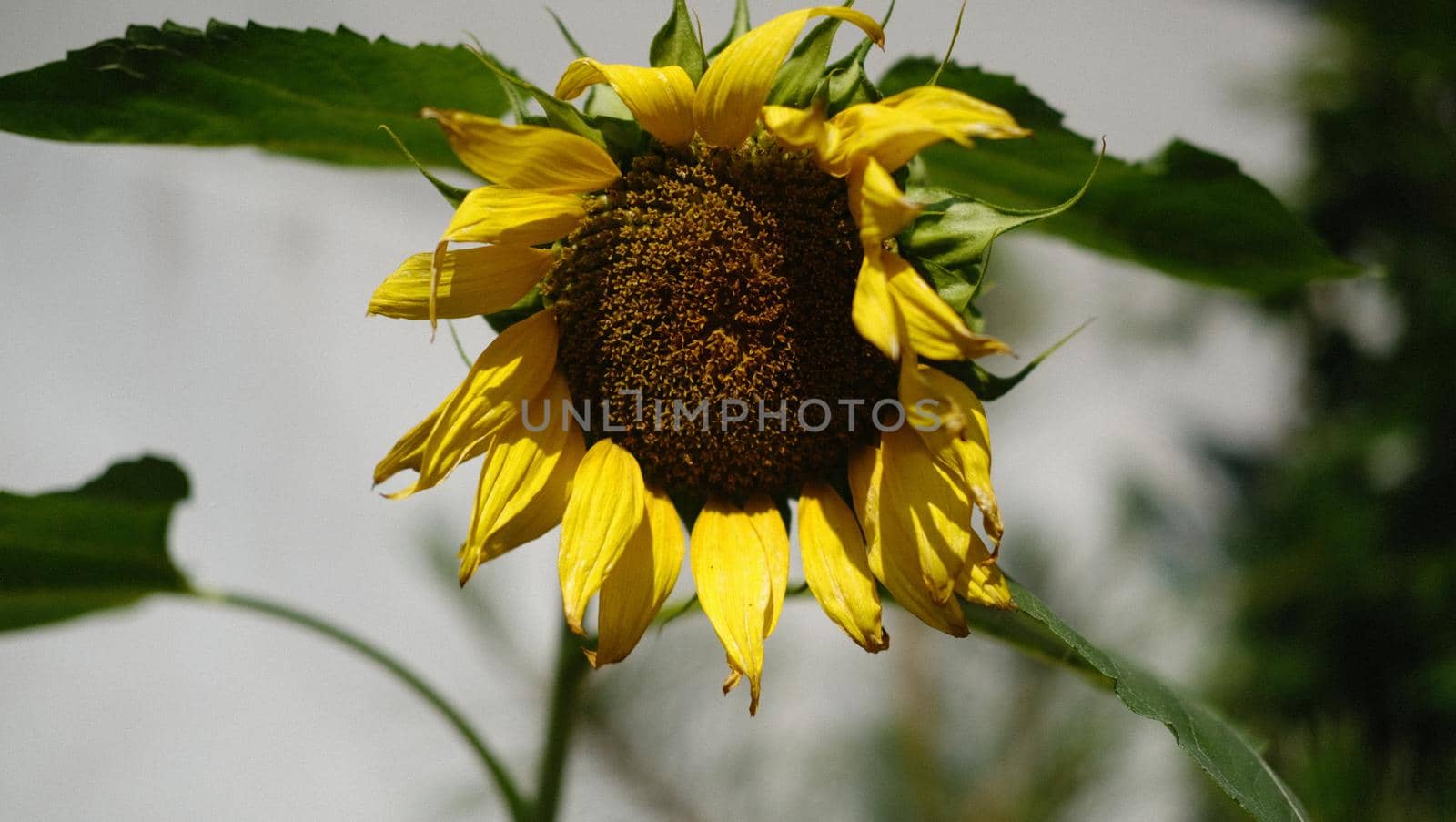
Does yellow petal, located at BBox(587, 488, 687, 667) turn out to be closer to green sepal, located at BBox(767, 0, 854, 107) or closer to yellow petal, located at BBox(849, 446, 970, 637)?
yellow petal, located at BBox(849, 446, 970, 637)

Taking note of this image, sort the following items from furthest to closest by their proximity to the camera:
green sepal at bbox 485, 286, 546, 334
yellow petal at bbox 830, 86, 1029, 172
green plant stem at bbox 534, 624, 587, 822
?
1. green plant stem at bbox 534, 624, 587, 822
2. green sepal at bbox 485, 286, 546, 334
3. yellow petal at bbox 830, 86, 1029, 172

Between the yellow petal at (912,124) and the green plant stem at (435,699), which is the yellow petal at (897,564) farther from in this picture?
the green plant stem at (435,699)

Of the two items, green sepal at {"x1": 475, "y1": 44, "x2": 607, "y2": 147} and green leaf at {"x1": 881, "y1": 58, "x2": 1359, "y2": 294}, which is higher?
green sepal at {"x1": 475, "y1": 44, "x2": 607, "y2": 147}

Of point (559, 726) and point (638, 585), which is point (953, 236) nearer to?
point (638, 585)

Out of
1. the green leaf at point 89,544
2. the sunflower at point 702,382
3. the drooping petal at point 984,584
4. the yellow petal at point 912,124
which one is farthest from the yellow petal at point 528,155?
the green leaf at point 89,544

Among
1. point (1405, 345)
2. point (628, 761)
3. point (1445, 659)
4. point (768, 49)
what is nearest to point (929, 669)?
point (628, 761)

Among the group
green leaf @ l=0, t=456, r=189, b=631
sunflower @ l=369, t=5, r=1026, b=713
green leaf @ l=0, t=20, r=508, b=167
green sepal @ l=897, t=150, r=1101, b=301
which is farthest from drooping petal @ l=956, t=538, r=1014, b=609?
green leaf @ l=0, t=456, r=189, b=631
